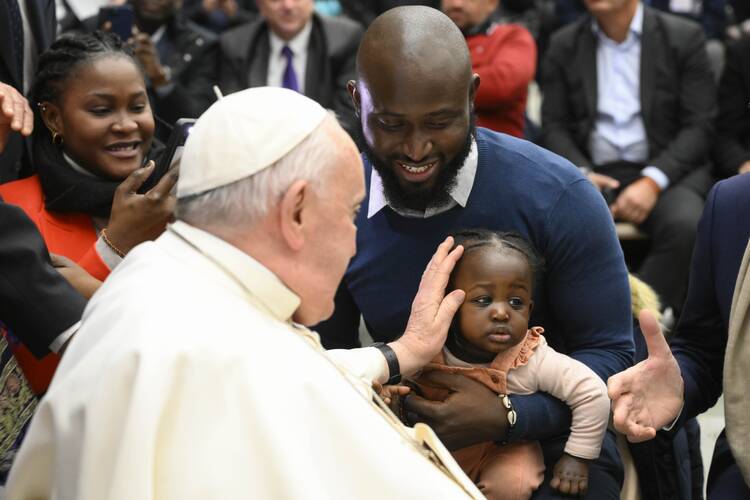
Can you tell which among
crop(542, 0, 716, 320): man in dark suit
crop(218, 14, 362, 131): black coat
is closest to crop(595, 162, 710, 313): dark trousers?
crop(542, 0, 716, 320): man in dark suit

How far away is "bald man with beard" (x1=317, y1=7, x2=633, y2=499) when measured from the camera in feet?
9.52

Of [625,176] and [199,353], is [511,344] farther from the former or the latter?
[625,176]

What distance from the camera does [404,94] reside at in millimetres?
2898

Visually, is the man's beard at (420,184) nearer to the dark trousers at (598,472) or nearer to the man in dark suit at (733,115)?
the dark trousers at (598,472)

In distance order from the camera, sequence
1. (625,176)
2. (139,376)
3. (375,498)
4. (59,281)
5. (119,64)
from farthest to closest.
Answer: (625,176) → (119,64) → (59,281) → (375,498) → (139,376)

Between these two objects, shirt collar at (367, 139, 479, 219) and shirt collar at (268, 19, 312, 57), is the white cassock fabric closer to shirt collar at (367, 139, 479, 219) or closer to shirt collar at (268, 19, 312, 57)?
shirt collar at (367, 139, 479, 219)

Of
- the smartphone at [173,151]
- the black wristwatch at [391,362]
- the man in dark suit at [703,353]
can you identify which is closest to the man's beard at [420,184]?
the black wristwatch at [391,362]

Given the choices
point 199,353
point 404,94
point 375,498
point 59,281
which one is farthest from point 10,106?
point 375,498

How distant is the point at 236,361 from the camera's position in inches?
80.1

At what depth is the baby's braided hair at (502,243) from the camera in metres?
2.95

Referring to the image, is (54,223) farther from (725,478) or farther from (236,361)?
(725,478)

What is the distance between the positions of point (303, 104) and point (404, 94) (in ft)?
2.25

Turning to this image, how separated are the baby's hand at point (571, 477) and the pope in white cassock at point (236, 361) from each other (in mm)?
572

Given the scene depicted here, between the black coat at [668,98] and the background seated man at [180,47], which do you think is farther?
the background seated man at [180,47]
